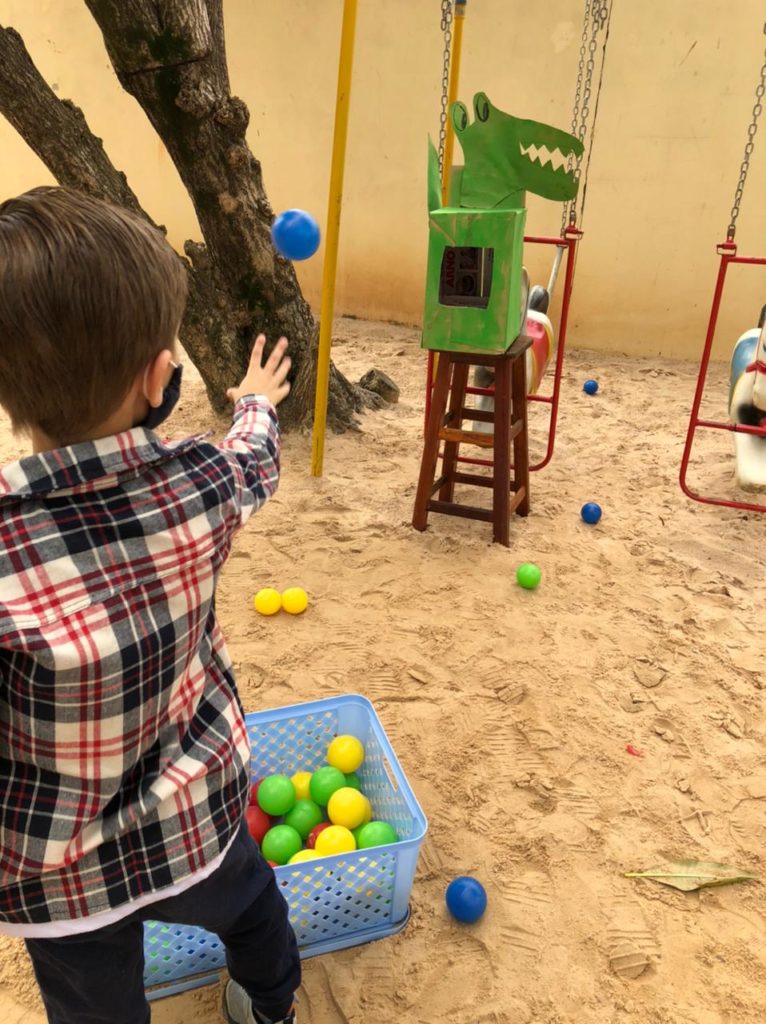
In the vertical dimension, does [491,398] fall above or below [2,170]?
below

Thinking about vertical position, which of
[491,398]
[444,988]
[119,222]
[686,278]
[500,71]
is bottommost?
[444,988]

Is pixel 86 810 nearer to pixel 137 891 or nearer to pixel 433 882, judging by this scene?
pixel 137 891

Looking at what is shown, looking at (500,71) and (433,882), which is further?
(500,71)

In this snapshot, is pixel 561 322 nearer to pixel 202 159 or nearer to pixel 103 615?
pixel 202 159

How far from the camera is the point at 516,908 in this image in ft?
4.69

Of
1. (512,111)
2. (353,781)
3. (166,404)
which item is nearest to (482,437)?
(353,781)

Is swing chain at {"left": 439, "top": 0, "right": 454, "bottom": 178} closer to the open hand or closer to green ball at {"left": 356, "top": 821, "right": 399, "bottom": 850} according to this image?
the open hand

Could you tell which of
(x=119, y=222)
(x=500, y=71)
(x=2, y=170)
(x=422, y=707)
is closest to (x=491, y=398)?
(x=422, y=707)

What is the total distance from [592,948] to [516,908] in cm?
14

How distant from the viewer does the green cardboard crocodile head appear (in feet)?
7.58

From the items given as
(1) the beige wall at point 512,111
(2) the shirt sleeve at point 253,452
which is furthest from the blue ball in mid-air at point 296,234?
(1) the beige wall at point 512,111

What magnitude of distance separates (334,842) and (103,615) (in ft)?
2.84

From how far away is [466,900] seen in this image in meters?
1.38

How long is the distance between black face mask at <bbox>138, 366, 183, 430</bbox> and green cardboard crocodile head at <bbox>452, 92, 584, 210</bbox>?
5.94 feet
